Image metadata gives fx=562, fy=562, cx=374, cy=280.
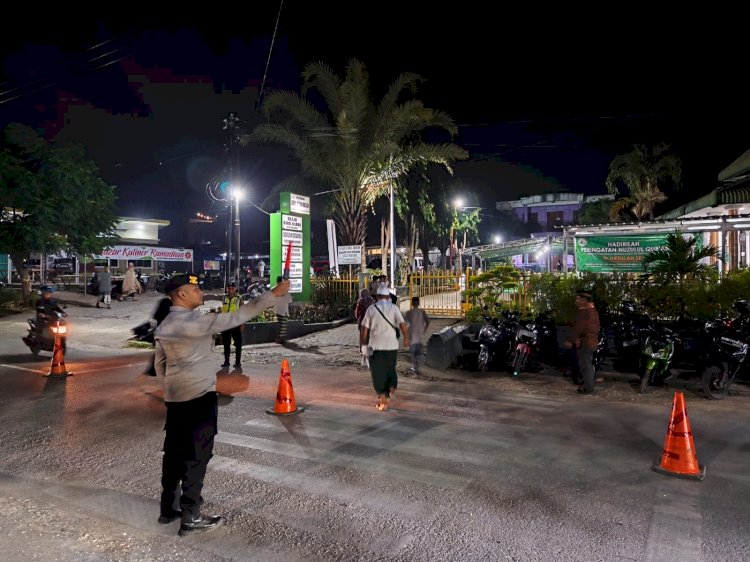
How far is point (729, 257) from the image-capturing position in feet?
60.6

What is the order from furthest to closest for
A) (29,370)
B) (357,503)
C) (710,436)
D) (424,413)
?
1. (29,370)
2. (424,413)
3. (710,436)
4. (357,503)

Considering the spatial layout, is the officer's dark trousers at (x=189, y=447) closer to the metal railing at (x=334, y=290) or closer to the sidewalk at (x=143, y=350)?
the sidewalk at (x=143, y=350)

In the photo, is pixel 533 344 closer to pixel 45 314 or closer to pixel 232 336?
pixel 232 336

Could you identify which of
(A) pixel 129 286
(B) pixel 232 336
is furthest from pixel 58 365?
(A) pixel 129 286

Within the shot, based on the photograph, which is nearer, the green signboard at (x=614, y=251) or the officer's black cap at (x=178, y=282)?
the officer's black cap at (x=178, y=282)

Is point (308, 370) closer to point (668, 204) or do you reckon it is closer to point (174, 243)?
point (668, 204)

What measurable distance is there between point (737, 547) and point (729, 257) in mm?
17655

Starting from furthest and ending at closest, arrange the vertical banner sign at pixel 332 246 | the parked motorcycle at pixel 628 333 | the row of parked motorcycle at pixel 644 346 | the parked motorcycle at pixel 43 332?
the vertical banner sign at pixel 332 246 < the parked motorcycle at pixel 43 332 < the parked motorcycle at pixel 628 333 < the row of parked motorcycle at pixel 644 346

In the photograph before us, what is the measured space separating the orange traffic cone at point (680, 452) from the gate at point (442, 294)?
11.7 m

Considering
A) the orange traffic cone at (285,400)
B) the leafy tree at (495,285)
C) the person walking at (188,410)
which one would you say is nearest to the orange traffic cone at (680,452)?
the person walking at (188,410)

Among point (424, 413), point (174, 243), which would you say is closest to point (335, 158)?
point (424, 413)

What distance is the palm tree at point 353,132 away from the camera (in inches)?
724

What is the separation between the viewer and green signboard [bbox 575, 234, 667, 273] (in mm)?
14234

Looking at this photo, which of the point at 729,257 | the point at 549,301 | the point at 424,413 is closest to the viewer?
the point at 424,413
